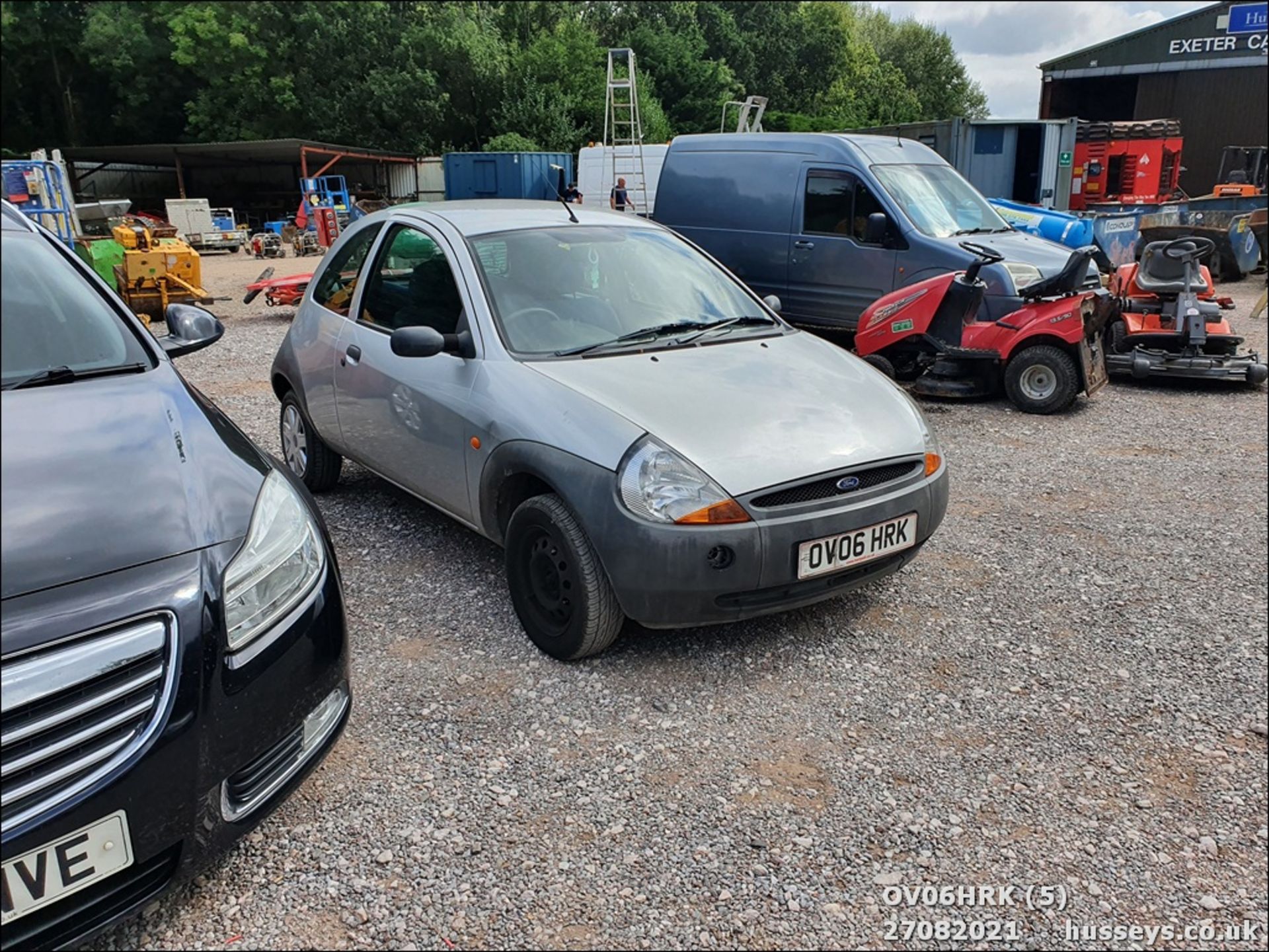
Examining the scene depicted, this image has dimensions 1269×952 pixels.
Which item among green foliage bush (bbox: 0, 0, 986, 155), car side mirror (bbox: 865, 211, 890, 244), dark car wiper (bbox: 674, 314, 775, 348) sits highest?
green foliage bush (bbox: 0, 0, 986, 155)

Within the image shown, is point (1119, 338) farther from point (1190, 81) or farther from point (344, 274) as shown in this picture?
point (344, 274)

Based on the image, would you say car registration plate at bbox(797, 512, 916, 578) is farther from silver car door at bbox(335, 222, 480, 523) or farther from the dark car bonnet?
the dark car bonnet

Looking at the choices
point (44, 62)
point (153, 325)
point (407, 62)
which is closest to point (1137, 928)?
point (44, 62)

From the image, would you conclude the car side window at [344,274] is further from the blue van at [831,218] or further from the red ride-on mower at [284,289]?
the red ride-on mower at [284,289]

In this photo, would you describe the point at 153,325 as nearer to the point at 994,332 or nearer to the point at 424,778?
the point at 994,332

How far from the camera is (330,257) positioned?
16.2ft

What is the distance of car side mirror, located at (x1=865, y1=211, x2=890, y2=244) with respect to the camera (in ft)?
26.3

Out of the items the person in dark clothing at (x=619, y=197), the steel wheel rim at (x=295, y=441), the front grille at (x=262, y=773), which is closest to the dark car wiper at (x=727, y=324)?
the front grille at (x=262, y=773)

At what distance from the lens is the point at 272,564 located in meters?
2.25

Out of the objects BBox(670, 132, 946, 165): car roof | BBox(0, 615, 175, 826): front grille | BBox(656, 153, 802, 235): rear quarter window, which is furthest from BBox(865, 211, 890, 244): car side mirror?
BBox(0, 615, 175, 826): front grille

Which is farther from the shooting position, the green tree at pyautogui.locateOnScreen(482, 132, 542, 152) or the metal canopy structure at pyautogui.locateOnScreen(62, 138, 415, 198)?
the green tree at pyautogui.locateOnScreen(482, 132, 542, 152)

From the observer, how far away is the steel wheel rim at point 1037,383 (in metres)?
6.86

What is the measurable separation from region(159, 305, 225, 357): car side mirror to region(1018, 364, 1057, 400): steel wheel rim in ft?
18.2

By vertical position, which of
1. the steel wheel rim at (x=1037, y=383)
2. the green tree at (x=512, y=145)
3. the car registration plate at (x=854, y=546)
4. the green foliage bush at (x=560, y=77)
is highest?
the green foliage bush at (x=560, y=77)
